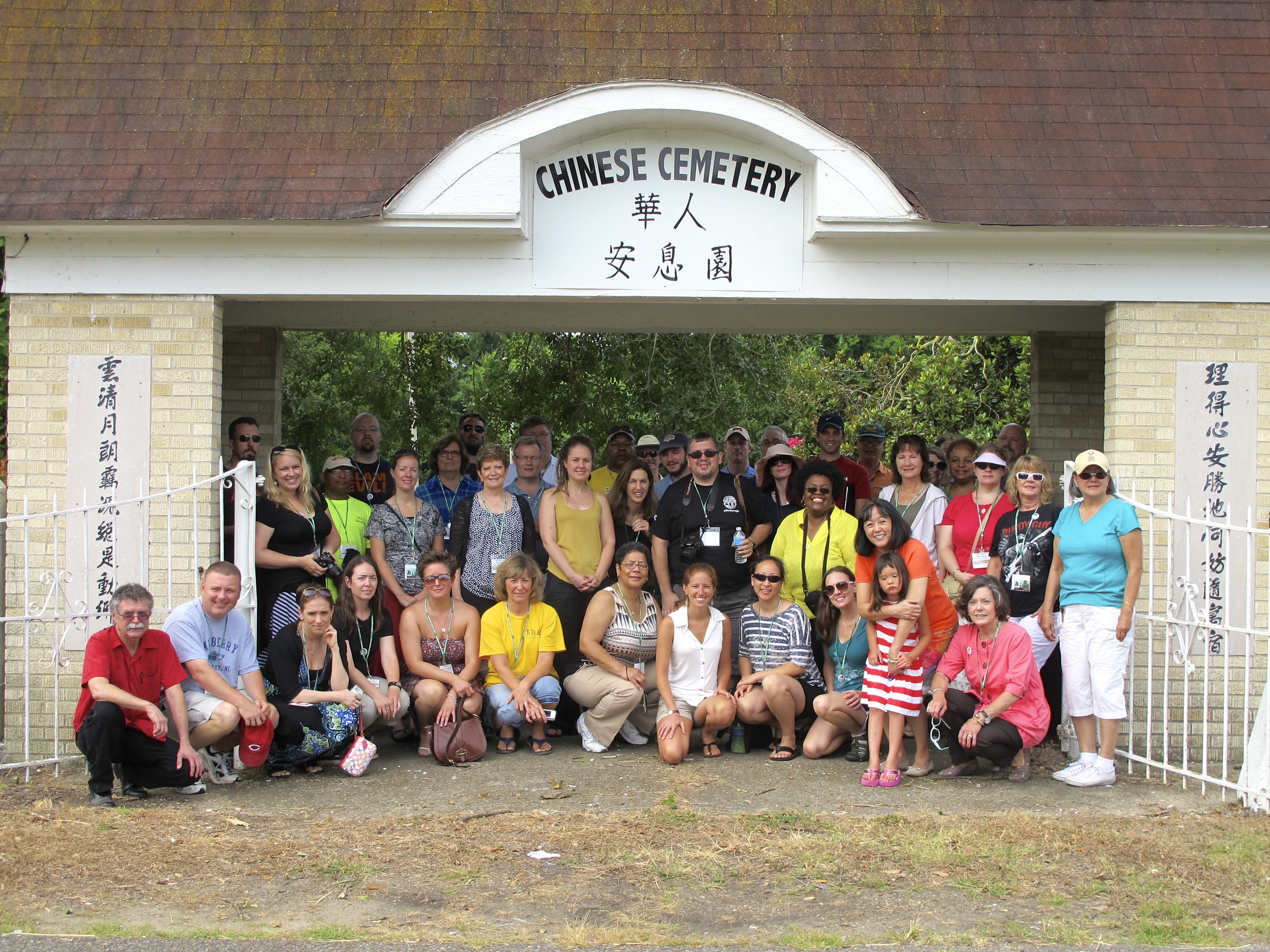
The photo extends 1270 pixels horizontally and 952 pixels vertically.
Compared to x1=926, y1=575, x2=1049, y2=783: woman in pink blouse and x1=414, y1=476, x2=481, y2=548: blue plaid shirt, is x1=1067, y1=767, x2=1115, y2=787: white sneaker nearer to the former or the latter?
x1=926, y1=575, x2=1049, y2=783: woman in pink blouse

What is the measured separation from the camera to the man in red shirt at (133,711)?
6.04 m

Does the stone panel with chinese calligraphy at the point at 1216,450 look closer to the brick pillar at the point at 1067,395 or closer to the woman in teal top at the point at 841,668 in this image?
the woman in teal top at the point at 841,668

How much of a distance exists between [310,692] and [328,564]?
2.81ft

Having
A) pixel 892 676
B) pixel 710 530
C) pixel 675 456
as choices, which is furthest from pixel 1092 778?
pixel 675 456

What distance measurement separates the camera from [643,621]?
24.2 ft

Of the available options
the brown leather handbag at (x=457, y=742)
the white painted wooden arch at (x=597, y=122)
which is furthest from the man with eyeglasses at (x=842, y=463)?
the brown leather handbag at (x=457, y=742)

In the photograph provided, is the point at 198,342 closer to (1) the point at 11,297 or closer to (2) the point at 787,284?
(1) the point at 11,297

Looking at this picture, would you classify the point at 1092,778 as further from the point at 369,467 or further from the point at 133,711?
the point at 369,467

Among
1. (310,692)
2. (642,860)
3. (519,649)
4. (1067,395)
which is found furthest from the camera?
(1067,395)

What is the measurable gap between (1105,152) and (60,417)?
21.0ft

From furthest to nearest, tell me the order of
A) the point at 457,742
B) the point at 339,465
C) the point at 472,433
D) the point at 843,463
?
1. the point at 472,433
2. the point at 843,463
3. the point at 339,465
4. the point at 457,742

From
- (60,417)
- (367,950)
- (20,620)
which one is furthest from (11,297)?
(367,950)

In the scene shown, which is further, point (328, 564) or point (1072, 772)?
point (328, 564)

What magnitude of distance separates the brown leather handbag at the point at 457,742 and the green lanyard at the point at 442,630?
34cm
